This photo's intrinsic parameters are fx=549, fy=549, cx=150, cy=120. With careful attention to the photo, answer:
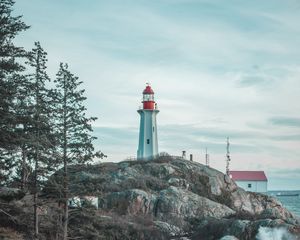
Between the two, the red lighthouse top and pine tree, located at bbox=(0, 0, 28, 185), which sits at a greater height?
the red lighthouse top

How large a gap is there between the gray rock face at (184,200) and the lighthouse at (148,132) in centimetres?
307

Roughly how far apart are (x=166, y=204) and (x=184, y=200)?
2.10m

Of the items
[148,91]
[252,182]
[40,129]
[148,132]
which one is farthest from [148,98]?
[40,129]

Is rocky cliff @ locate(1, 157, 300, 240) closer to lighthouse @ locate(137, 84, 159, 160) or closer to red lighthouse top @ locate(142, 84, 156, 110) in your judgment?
lighthouse @ locate(137, 84, 159, 160)

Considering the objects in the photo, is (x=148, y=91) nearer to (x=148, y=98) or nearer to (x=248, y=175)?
(x=148, y=98)

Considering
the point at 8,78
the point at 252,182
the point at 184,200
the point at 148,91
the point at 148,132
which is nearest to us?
the point at 8,78

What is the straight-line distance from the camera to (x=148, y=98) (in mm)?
66688

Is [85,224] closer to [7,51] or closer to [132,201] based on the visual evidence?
[7,51]

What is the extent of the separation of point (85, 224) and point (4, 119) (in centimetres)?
936

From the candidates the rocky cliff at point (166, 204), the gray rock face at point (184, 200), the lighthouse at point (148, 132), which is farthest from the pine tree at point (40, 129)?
the lighthouse at point (148, 132)

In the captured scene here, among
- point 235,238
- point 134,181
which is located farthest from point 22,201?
point 134,181

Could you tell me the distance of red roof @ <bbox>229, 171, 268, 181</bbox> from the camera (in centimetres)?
8591

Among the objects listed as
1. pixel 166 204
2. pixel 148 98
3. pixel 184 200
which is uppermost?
pixel 148 98

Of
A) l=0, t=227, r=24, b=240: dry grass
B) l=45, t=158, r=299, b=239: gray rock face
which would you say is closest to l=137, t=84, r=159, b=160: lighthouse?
l=45, t=158, r=299, b=239: gray rock face
